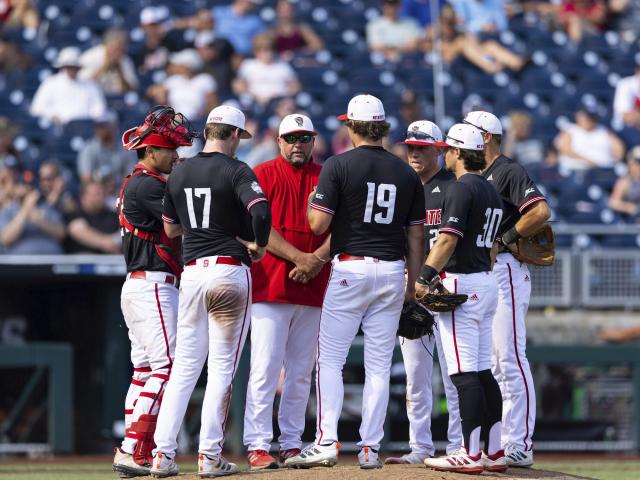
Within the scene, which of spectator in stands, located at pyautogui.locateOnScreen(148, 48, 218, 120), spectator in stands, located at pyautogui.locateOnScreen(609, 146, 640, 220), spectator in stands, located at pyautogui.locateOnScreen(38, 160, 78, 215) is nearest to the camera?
spectator in stands, located at pyautogui.locateOnScreen(38, 160, 78, 215)

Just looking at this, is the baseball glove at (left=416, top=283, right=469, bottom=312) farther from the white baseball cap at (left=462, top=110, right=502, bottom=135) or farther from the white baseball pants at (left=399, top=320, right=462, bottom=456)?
the white baseball cap at (left=462, top=110, right=502, bottom=135)

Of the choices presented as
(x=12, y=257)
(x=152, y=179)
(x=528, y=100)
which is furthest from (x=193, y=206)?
(x=528, y=100)

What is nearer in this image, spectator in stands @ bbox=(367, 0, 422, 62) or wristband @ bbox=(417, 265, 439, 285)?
wristband @ bbox=(417, 265, 439, 285)

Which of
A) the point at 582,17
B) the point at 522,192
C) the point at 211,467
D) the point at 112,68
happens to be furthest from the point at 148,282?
the point at 582,17

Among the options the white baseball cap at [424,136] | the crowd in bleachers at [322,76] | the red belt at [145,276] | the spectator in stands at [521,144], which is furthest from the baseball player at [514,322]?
the spectator in stands at [521,144]

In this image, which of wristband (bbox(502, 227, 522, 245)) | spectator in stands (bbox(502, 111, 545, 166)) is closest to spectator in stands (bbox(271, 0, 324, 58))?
spectator in stands (bbox(502, 111, 545, 166))

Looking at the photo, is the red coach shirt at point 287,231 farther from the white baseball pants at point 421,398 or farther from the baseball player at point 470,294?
the baseball player at point 470,294

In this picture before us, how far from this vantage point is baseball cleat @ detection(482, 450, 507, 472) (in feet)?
22.5

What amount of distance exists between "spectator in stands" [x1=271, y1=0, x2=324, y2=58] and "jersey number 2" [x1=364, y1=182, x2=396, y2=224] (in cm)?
839

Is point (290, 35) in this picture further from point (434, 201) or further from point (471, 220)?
point (471, 220)

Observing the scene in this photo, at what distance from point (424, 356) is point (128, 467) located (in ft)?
6.01

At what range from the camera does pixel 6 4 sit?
1516 cm

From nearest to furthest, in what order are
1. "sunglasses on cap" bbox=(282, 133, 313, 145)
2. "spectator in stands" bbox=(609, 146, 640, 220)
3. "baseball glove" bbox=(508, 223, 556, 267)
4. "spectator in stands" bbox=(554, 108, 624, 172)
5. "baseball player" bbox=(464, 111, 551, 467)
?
"sunglasses on cap" bbox=(282, 133, 313, 145)
"baseball player" bbox=(464, 111, 551, 467)
"baseball glove" bbox=(508, 223, 556, 267)
"spectator in stands" bbox=(609, 146, 640, 220)
"spectator in stands" bbox=(554, 108, 624, 172)

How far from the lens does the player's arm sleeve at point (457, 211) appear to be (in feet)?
22.1
